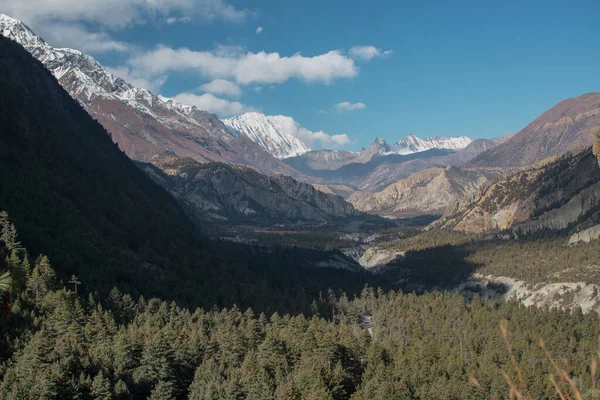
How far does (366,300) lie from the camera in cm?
15412

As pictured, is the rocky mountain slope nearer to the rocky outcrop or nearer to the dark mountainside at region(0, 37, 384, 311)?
the dark mountainside at region(0, 37, 384, 311)

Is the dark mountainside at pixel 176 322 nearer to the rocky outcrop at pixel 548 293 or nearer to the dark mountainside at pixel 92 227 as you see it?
the dark mountainside at pixel 92 227

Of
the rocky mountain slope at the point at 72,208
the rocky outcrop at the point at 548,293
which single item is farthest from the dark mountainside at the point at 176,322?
the rocky outcrop at the point at 548,293

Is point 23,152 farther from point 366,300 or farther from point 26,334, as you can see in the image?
point 366,300

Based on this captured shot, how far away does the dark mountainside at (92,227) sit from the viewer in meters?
124

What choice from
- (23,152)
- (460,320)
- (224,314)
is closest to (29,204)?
(23,152)

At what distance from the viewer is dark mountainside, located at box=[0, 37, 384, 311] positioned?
124m

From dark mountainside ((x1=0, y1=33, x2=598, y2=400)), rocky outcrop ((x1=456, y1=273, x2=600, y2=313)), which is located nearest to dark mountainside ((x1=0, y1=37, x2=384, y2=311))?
dark mountainside ((x1=0, y1=33, x2=598, y2=400))

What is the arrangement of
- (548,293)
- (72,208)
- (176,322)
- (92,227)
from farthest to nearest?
A: 1. (548,293)
2. (72,208)
3. (92,227)
4. (176,322)

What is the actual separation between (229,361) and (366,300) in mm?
82714

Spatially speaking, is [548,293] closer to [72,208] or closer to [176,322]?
[176,322]

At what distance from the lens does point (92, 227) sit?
144 metres

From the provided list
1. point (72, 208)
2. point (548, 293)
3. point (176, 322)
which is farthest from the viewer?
point (548, 293)

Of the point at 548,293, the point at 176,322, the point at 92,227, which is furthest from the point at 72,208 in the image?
the point at 548,293
